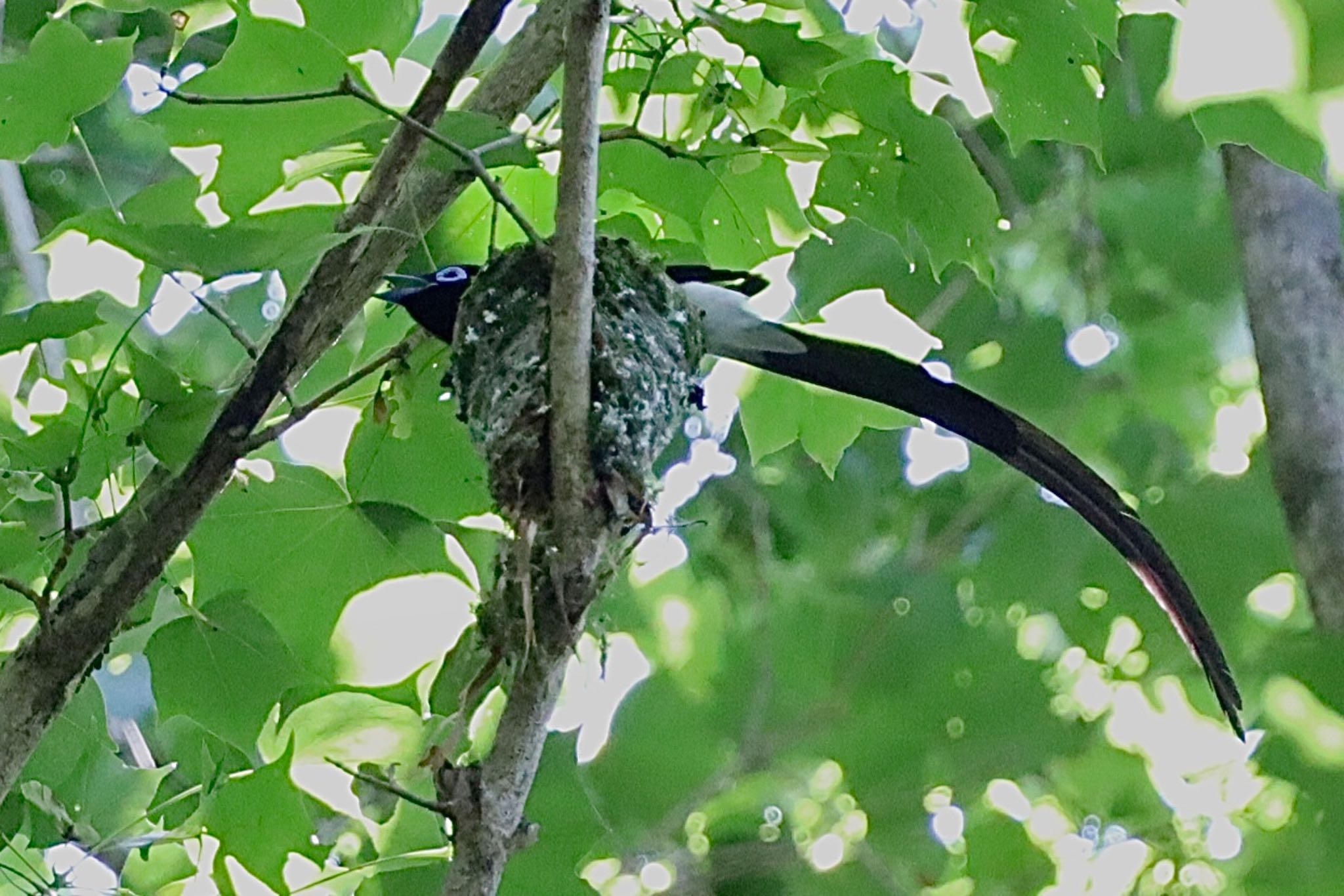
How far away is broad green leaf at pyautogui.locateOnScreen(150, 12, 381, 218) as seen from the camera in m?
1.01

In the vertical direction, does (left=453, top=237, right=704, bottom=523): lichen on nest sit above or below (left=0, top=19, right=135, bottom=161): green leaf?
below

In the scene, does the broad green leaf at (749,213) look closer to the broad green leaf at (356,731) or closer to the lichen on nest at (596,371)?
the lichen on nest at (596,371)

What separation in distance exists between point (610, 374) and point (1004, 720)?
1.16 meters

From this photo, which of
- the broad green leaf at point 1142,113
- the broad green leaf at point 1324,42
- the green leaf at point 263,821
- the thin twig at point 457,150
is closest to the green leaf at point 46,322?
the thin twig at point 457,150

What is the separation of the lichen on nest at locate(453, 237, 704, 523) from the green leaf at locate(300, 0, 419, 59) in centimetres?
20

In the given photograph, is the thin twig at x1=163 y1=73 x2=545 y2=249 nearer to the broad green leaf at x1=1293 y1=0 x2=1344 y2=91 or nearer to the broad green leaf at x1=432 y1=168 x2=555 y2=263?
the broad green leaf at x1=432 y1=168 x2=555 y2=263

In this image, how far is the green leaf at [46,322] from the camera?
0.98 metres

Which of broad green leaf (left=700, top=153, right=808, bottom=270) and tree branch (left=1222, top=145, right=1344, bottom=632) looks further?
tree branch (left=1222, top=145, right=1344, bottom=632)

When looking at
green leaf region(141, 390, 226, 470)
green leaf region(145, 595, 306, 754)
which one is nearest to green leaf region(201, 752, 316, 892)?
green leaf region(145, 595, 306, 754)

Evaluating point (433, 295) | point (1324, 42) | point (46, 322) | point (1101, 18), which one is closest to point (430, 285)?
point (433, 295)

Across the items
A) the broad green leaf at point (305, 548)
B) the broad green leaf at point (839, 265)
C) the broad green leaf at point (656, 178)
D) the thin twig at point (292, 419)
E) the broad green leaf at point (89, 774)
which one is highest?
the broad green leaf at point (656, 178)

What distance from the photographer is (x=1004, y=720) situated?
1.99m

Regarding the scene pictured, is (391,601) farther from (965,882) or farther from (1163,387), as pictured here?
(1163,387)

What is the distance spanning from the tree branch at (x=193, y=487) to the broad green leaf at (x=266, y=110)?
0.18 feet
